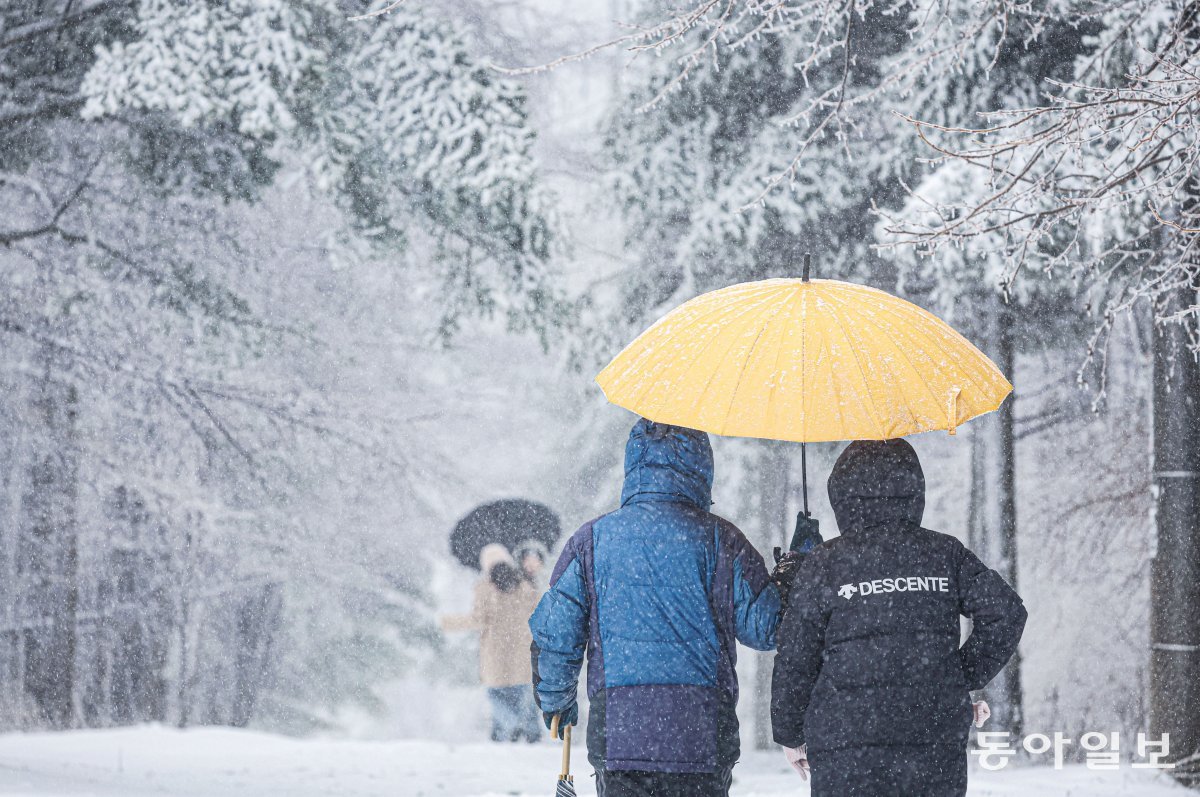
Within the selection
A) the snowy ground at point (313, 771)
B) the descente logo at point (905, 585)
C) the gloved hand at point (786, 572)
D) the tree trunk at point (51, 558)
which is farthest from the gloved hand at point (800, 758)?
the tree trunk at point (51, 558)

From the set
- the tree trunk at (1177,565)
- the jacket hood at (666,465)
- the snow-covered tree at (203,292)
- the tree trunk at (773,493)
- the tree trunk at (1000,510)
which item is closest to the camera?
the jacket hood at (666,465)

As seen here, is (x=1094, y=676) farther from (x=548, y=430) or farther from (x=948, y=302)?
(x=548, y=430)

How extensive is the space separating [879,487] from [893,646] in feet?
1.22

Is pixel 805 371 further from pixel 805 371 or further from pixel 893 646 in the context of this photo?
pixel 893 646

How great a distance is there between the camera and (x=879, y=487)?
2.59m

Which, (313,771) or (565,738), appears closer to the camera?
(565,738)

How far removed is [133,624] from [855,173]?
644 cm

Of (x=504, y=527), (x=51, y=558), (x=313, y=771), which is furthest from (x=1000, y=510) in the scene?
(x=51, y=558)

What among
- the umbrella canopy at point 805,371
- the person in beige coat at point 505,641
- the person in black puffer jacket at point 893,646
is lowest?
the person in beige coat at point 505,641

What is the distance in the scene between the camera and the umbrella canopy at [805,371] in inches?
108

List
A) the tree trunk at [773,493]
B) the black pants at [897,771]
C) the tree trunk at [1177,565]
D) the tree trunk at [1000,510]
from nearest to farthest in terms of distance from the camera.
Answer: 1. the black pants at [897,771]
2. the tree trunk at [1177,565]
3. the tree trunk at [1000,510]
4. the tree trunk at [773,493]

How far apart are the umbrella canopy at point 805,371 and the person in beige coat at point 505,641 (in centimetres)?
457

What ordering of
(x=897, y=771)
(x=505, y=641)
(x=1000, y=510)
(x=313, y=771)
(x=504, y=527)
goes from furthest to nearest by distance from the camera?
(x=504, y=527) < (x=1000, y=510) < (x=313, y=771) < (x=505, y=641) < (x=897, y=771)

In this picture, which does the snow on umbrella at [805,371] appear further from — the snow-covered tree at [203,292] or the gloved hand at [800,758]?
the snow-covered tree at [203,292]
